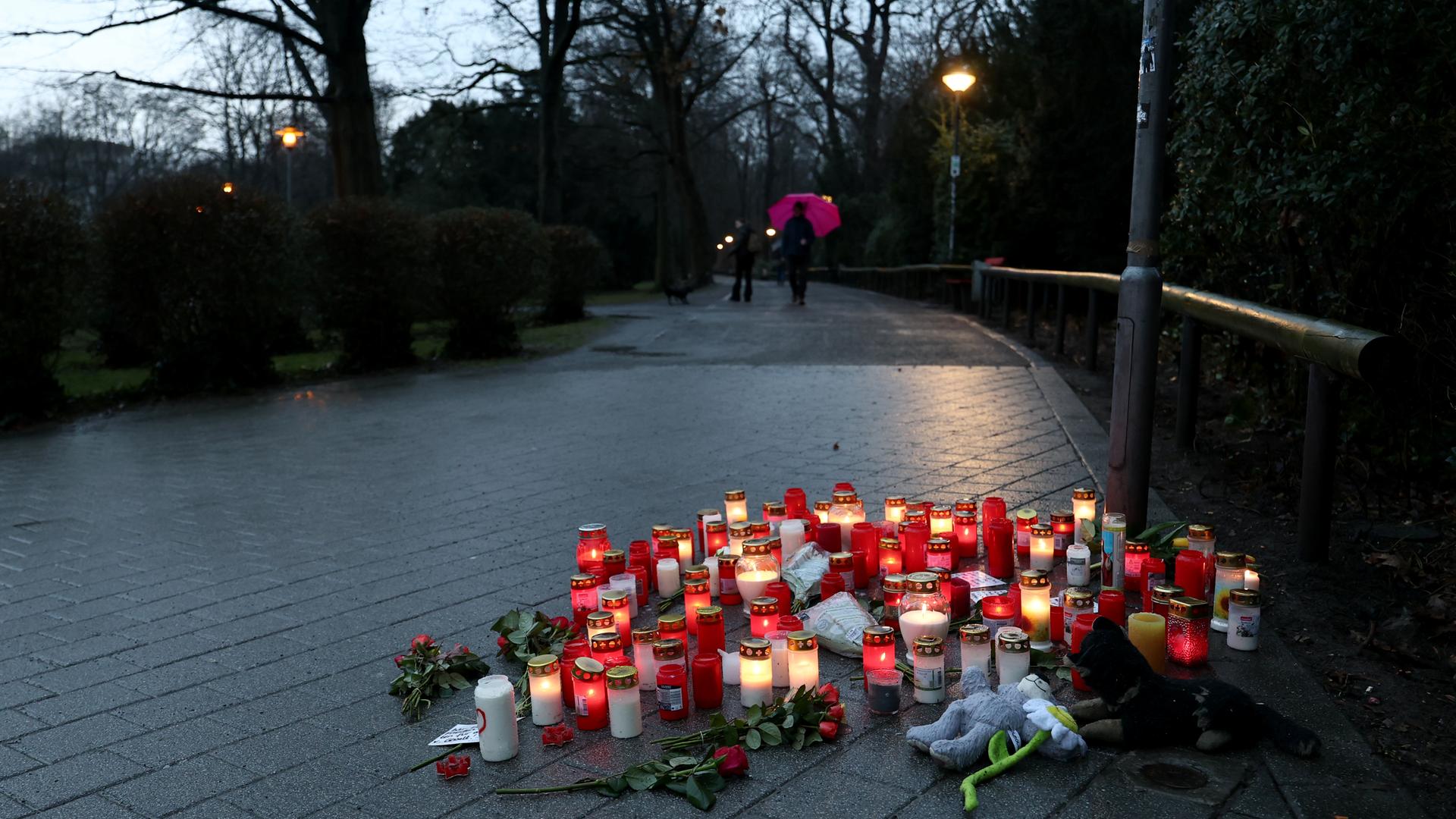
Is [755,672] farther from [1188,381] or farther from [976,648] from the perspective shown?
[1188,381]

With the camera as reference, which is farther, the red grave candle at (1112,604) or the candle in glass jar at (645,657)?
the red grave candle at (1112,604)

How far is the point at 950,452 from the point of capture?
6.96 metres

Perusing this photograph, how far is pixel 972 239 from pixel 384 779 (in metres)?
19.9

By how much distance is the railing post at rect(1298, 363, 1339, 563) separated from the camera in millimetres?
4168

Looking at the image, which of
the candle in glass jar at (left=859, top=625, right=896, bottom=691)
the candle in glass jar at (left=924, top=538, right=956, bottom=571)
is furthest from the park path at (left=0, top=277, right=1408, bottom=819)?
the candle in glass jar at (left=924, top=538, right=956, bottom=571)

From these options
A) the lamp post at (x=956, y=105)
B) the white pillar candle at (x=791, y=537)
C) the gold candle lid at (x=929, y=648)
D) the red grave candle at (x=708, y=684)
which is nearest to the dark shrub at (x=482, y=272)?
the lamp post at (x=956, y=105)

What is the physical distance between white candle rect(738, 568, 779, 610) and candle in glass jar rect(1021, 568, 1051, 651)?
948 mm

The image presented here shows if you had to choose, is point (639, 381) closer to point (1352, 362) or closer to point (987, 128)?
point (1352, 362)

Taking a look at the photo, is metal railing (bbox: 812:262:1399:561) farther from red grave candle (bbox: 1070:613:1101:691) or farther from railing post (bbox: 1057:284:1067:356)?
railing post (bbox: 1057:284:1067:356)

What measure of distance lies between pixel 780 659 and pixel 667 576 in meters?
1.07

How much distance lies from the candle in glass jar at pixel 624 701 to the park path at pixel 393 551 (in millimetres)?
52

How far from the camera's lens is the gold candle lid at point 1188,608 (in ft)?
11.2

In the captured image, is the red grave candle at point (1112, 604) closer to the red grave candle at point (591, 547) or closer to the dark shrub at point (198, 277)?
the red grave candle at point (591, 547)

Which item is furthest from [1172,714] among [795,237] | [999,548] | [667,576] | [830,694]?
[795,237]
